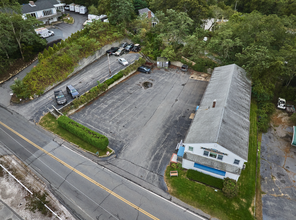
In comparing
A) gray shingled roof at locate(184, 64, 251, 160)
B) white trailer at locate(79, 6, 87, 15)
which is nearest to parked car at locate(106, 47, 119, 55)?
gray shingled roof at locate(184, 64, 251, 160)

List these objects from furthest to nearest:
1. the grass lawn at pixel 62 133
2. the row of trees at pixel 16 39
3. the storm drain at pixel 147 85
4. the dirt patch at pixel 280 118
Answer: the row of trees at pixel 16 39 < the storm drain at pixel 147 85 < the dirt patch at pixel 280 118 < the grass lawn at pixel 62 133

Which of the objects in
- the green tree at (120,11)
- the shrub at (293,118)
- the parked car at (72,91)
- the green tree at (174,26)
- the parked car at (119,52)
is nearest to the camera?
the shrub at (293,118)

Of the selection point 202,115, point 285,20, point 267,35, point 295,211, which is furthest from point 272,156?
point 285,20

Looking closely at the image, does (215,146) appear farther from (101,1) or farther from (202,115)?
(101,1)

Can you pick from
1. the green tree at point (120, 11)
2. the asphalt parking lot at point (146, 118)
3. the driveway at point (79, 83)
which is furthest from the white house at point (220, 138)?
the green tree at point (120, 11)

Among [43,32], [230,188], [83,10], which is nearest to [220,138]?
[230,188]

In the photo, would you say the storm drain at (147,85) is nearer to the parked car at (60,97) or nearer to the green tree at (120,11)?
the parked car at (60,97)
